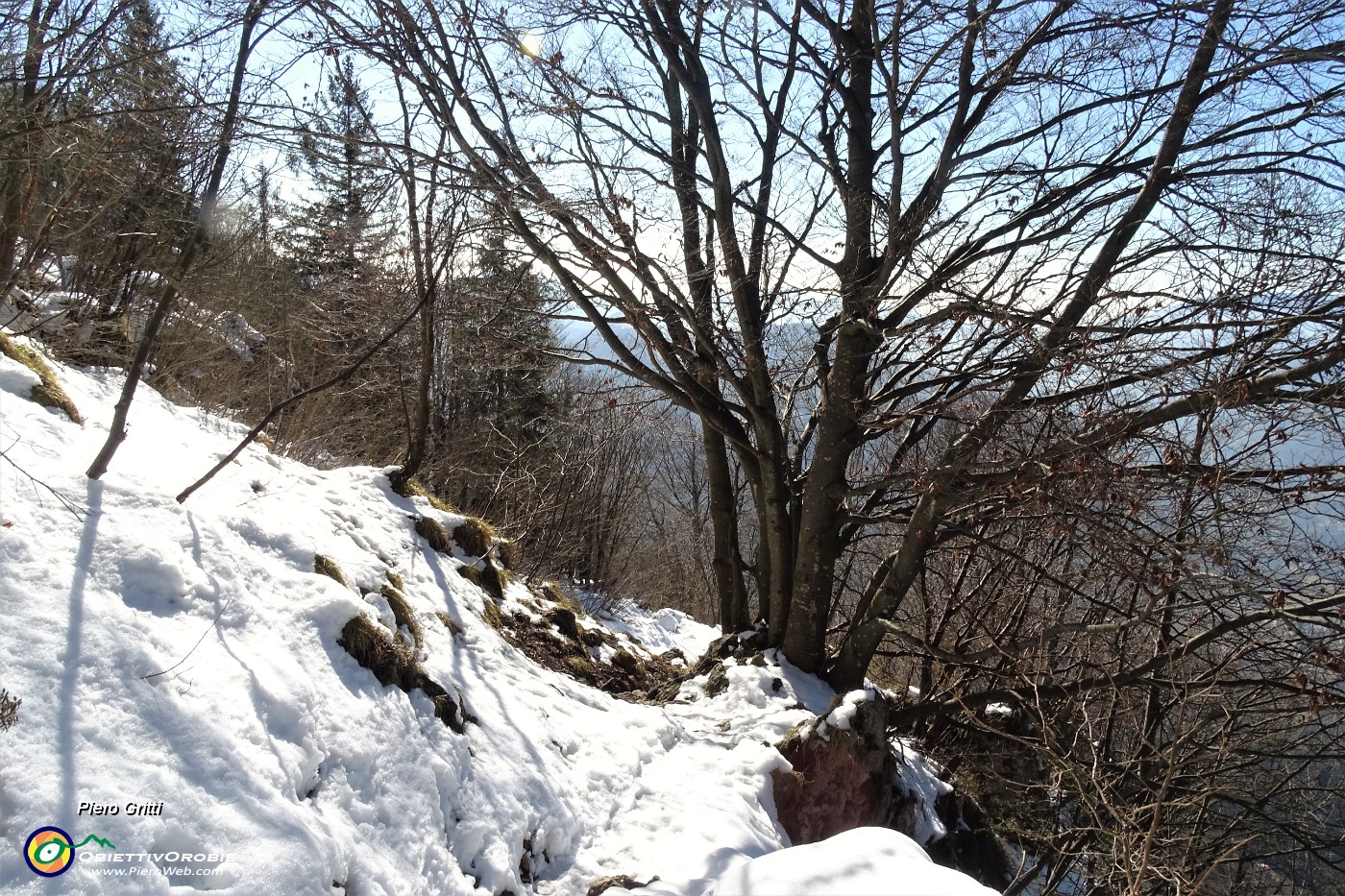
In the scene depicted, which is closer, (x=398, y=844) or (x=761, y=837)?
(x=398, y=844)

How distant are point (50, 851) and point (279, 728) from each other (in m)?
0.95

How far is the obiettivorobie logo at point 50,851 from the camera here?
5.87 feet

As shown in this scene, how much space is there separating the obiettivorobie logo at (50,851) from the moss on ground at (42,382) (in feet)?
8.70

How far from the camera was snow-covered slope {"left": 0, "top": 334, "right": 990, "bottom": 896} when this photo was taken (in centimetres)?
212

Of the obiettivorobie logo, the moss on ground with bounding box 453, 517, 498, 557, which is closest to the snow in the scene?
the obiettivorobie logo

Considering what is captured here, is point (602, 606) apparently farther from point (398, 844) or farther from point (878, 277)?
point (398, 844)

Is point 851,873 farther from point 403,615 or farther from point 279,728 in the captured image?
point 403,615

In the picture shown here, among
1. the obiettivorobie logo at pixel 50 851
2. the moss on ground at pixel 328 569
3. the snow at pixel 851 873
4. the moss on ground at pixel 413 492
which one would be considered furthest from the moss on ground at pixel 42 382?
the snow at pixel 851 873

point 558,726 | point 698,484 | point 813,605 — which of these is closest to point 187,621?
point 558,726

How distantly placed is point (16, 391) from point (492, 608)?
10.4 feet

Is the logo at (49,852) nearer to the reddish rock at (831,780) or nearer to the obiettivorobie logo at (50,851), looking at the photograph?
the obiettivorobie logo at (50,851)

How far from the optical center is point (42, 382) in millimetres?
3807

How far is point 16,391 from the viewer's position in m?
3.62

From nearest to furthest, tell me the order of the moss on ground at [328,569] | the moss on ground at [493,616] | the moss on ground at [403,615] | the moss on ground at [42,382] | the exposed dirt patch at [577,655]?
1. the moss on ground at [42,382]
2. the moss on ground at [328,569]
3. the moss on ground at [403,615]
4. the moss on ground at [493,616]
5. the exposed dirt patch at [577,655]
